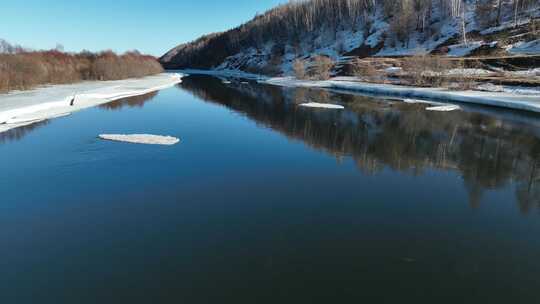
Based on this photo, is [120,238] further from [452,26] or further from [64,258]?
[452,26]

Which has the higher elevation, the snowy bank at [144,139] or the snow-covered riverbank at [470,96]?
the snow-covered riverbank at [470,96]

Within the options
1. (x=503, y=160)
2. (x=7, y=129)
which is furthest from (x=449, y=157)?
(x=7, y=129)

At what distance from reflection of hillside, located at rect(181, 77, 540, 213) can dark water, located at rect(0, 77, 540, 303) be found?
4.5 inches

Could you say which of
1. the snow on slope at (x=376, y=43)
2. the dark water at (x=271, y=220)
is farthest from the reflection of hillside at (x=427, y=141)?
the snow on slope at (x=376, y=43)

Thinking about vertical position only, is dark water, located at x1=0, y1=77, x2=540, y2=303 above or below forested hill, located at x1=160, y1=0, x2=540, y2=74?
below

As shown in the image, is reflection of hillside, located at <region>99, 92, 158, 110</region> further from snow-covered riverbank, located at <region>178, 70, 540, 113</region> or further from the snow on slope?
the snow on slope

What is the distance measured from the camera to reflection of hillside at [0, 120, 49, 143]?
15.9 metres

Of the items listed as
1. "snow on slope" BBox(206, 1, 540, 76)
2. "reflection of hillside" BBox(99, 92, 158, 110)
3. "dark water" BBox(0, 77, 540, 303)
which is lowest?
"dark water" BBox(0, 77, 540, 303)

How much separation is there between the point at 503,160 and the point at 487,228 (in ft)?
22.6

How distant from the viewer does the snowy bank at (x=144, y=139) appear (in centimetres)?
1521

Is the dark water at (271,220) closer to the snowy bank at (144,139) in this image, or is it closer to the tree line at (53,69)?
the snowy bank at (144,139)

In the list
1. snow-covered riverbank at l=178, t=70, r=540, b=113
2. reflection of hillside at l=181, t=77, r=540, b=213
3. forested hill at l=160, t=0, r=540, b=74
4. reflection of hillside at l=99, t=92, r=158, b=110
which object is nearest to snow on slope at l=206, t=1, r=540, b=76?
forested hill at l=160, t=0, r=540, b=74

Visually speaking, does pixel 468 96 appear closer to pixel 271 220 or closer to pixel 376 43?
pixel 271 220

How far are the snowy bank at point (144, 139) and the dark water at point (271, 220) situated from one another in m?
0.63
